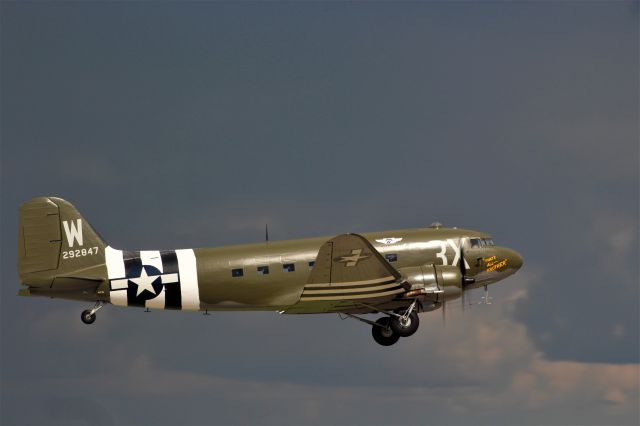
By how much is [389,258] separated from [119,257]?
9.07 m

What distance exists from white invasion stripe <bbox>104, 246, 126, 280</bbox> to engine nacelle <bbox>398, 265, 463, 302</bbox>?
30.6ft

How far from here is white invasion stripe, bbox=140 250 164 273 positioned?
133 feet

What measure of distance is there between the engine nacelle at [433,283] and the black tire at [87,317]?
10309mm

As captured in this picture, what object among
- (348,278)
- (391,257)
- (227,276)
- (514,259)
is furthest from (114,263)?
(514,259)

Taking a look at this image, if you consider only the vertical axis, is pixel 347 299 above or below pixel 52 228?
below

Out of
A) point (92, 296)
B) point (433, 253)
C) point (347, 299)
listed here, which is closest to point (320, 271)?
point (347, 299)

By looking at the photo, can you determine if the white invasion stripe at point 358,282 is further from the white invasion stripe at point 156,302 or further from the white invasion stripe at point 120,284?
the white invasion stripe at point 120,284

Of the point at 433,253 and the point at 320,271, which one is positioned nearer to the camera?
the point at 320,271

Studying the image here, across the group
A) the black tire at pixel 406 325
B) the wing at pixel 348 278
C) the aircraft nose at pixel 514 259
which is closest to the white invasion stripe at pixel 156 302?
the wing at pixel 348 278

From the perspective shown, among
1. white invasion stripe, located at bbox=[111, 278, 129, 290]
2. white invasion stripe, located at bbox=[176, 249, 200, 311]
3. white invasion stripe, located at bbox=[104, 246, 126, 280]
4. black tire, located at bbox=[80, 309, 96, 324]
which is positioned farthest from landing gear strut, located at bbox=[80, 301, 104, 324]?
white invasion stripe, located at bbox=[176, 249, 200, 311]

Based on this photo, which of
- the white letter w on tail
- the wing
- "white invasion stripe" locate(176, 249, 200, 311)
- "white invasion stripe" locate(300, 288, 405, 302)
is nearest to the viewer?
the wing

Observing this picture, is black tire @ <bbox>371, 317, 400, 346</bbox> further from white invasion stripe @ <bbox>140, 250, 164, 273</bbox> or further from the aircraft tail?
the aircraft tail

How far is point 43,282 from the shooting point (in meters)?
40.4

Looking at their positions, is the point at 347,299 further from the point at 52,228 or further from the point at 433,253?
the point at 52,228
